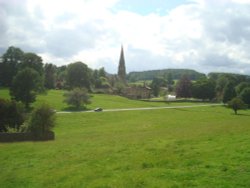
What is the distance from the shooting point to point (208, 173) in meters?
12.8

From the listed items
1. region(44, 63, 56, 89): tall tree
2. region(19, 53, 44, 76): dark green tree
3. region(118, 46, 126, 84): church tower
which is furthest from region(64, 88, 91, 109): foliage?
region(118, 46, 126, 84): church tower

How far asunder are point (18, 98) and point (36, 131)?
33736 millimetres

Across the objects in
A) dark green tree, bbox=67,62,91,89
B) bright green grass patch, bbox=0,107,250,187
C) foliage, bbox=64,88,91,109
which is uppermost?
dark green tree, bbox=67,62,91,89

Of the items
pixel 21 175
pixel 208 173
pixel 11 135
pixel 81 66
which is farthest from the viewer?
pixel 81 66

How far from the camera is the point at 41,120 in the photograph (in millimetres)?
34500

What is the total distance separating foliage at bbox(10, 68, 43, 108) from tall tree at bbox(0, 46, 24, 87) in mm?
32484

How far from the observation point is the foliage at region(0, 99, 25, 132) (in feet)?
132

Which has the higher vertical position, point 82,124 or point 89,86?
point 89,86

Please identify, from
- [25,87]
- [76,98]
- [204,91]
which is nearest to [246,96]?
[204,91]

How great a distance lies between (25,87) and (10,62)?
36789 millimetres

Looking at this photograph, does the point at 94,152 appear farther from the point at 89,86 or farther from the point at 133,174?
the point at 89,86

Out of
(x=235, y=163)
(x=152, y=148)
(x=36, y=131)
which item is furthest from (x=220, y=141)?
(x=36, y=131)

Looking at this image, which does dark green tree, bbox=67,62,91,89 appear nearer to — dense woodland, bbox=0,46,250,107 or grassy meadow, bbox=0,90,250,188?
dense woodland, bbox=0,46,250,107

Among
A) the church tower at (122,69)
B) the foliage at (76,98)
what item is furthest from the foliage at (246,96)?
the church tower at (122,69)
